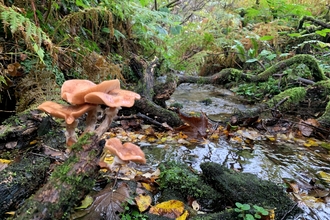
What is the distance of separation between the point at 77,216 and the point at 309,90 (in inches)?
206

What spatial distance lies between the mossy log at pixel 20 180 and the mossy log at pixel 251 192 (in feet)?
4.55

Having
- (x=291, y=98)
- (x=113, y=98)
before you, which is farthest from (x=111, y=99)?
(x=291, y=98)

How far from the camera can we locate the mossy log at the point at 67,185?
1283mm

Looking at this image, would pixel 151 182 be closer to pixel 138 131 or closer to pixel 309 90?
pixel 138 131

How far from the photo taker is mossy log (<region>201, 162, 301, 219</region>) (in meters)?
1.81

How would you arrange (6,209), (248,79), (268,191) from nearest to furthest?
(6,209) → (268,191) → (248,79)

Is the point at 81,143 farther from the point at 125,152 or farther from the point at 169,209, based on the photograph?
the point at 169,209

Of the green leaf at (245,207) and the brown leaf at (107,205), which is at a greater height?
the green leaf at (245,207)

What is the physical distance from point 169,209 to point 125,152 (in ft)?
1.71

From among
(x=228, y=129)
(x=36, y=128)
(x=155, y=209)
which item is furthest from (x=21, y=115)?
(x=228, y=129)

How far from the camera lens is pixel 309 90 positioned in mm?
5172

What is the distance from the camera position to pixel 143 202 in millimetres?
1764

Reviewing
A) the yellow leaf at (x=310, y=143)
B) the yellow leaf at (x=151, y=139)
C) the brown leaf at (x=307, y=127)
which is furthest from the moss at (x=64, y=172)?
the brown leaf at (x=307, y=127)

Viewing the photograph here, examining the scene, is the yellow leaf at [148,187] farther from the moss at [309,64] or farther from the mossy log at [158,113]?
the moss at [309,64]
